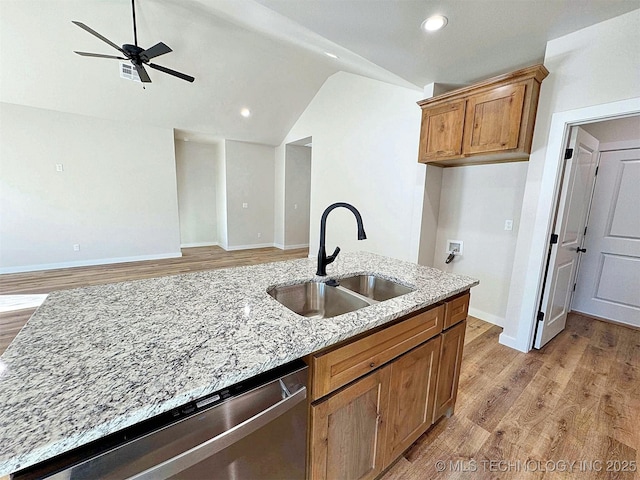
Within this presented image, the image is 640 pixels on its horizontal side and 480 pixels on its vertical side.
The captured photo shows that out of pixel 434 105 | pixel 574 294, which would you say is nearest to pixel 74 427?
pixel 434 105

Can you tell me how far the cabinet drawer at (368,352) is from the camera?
932 mm

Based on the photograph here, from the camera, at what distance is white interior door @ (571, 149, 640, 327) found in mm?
2910

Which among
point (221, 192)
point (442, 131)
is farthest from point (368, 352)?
point (221, 192)

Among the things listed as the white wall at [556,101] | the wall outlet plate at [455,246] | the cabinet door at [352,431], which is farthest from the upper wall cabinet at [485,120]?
the cabinet door at [352,431]

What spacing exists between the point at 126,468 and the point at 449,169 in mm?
3641

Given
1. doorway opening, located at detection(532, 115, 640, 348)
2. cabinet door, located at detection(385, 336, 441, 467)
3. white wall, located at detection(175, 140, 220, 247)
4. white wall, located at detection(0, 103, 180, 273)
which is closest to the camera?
cabinet door, located at detection(385, 336, 441, 467)

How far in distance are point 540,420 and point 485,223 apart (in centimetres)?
193

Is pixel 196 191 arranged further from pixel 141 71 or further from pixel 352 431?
pixel 352 431

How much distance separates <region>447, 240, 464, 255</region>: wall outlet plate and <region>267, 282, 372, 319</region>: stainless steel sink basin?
2.40 m

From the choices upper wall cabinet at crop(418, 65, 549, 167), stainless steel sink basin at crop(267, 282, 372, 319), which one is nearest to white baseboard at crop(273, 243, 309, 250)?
upper wall cabinet at crop(418, 65, 549, 167)

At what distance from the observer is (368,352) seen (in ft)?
3.51

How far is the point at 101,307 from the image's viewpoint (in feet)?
3.49

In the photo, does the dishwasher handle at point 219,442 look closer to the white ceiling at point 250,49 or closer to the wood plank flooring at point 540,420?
the wood plank flooring at point 540,420

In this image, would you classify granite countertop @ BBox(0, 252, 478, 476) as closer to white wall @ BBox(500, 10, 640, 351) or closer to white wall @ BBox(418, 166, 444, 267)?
white wall @ BBox(500, 10, 640, 351)
